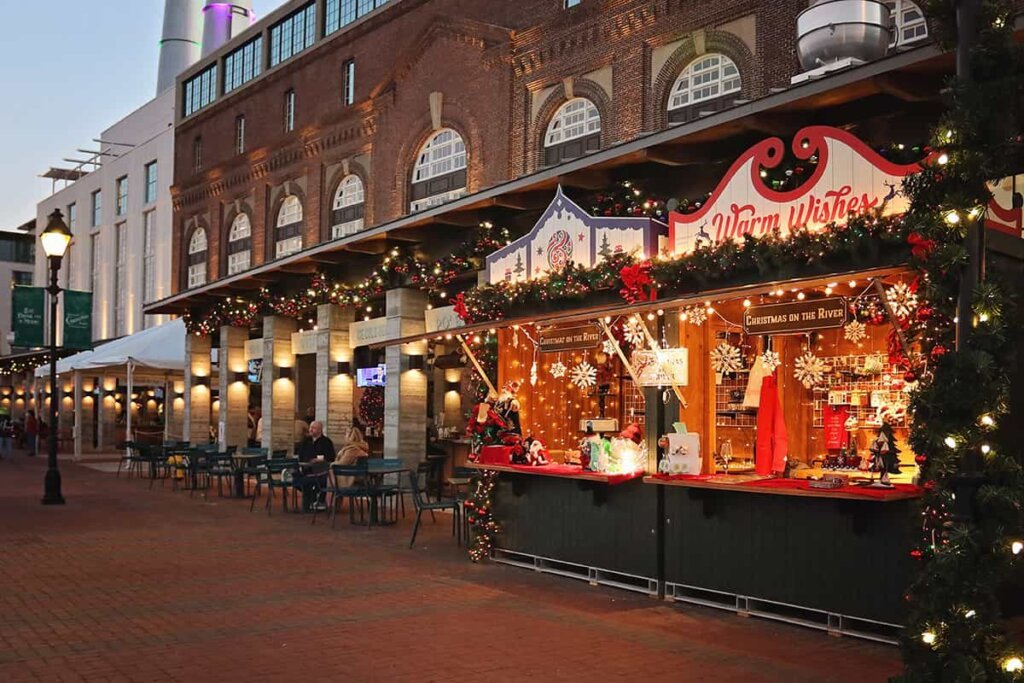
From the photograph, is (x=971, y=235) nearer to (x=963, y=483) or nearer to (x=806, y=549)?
(x=963, y=483)

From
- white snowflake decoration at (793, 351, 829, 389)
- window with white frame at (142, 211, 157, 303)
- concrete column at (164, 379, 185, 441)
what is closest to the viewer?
white snowflake decoration at (793, 351, 829, 389)

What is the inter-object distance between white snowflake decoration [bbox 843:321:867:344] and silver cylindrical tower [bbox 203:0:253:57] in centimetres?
3904

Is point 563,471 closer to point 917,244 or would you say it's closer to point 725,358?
point 725,358

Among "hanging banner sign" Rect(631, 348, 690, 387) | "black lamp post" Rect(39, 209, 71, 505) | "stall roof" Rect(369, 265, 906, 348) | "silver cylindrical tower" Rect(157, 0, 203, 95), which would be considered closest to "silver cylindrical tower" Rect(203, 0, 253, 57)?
"silver cylindrical tower" Rect(157, 0, 203, 95)

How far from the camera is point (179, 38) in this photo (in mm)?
49719

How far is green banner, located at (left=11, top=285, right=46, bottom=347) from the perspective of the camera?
27.6 meters

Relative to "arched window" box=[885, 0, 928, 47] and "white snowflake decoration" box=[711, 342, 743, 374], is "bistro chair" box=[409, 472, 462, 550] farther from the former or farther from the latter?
"arched window" box=[885, 0, 928, 47]

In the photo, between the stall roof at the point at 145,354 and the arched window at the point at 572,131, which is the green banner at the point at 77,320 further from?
the arched window at the point at 572,131

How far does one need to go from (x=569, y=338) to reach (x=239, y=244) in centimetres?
2105

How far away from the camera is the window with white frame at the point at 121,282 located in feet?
140

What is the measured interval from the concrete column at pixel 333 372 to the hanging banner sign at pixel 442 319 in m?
3.15

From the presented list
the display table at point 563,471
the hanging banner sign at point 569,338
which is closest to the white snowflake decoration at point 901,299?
the display table at point 563,471

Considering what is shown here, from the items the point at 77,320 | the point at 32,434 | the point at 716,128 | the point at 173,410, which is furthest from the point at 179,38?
the point at 716,128

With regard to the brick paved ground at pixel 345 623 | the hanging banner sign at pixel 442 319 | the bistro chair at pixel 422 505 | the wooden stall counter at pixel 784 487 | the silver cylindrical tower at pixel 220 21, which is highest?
the silver cylindrical tower at pixel 220 21
